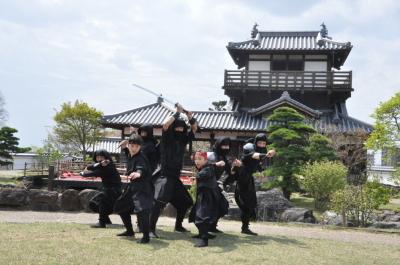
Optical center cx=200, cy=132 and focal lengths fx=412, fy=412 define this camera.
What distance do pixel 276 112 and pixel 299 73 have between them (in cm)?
864

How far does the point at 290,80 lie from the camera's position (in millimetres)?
24812

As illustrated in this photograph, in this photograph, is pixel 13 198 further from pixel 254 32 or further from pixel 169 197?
pixel 254 32

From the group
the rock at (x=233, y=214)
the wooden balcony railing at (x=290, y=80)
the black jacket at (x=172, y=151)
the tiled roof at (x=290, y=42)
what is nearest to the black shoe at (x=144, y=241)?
the black jacket at (x=172, y=151)

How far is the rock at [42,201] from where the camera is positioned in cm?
1102

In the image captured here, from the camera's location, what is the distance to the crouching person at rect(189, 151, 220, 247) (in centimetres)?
638

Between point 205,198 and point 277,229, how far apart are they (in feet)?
9.92

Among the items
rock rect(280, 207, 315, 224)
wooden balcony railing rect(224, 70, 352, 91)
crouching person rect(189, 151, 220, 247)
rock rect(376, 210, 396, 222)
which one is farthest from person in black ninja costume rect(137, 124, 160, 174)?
wooden balcony railing rect(224, 70, 352, 91)

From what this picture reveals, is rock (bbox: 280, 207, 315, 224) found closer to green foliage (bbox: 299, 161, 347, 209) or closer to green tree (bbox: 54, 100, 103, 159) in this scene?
green foliage (bbox: 299, 161, 347, 209)

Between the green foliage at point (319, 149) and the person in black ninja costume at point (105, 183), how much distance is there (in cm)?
1058

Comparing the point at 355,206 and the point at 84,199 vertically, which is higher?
the point at 355,206

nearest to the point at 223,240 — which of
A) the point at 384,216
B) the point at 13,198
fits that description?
the point at 13,198

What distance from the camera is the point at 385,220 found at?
11836mm

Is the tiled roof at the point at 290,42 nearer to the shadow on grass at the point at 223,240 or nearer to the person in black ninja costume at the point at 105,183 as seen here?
the person in black ninja costume at the point at 105,183

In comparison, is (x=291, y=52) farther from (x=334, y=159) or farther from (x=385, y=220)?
(x=385, y=220)
